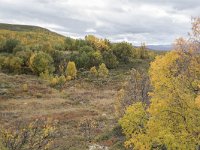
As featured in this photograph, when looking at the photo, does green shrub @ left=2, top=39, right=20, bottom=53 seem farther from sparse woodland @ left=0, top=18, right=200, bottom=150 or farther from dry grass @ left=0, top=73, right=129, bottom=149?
dry grass @ left=0, top=73, right=129, bottom=149

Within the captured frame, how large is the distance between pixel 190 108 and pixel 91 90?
67.0 m

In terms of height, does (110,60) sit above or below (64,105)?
above

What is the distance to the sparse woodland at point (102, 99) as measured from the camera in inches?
799

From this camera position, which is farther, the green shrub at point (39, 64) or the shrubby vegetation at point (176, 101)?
the green shrub at point (39, 64)

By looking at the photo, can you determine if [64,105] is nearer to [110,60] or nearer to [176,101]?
[176,101]

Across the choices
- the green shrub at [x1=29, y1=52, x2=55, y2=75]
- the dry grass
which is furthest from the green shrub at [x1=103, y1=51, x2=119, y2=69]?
the dry grass

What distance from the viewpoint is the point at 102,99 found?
241 feet

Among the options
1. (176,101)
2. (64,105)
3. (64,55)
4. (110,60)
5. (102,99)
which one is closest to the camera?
(176,101)

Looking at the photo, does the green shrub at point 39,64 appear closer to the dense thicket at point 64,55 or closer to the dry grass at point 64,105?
the dense thicket at point 64,55

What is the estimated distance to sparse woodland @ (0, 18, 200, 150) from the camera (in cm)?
2030

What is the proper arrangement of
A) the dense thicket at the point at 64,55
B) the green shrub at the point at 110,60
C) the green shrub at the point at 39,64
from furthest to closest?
the green shrub at the point at 110,60 → the dense thicket at the point at 64,55 → the green shrub at the point at 39,64

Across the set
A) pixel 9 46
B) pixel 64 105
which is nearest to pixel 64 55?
pixel 9 46

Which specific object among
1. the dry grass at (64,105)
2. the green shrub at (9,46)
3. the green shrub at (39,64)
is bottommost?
the dry grass at (64,105)

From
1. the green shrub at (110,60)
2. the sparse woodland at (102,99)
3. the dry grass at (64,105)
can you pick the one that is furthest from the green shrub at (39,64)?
the green shrub at (110,60)
